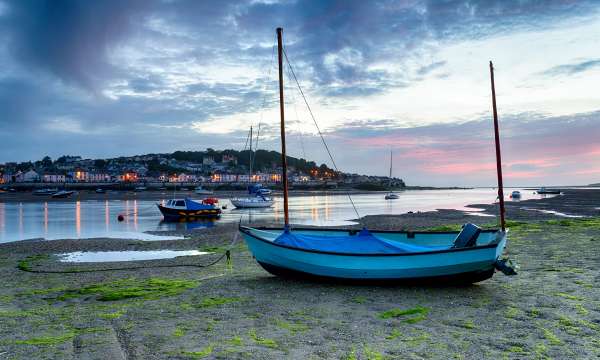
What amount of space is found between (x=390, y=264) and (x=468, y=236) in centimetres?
217

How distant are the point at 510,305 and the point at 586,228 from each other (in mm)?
16148

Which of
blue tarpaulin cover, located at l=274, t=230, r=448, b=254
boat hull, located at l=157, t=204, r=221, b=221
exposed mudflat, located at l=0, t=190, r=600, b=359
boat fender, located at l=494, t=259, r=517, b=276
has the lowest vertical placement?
exposed mudflat, located at l=0, t=190, r=600, b=359

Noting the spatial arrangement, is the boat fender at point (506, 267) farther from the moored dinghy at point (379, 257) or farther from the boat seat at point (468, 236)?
the boat seat at point (468, 236)

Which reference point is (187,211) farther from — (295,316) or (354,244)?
(295,316)

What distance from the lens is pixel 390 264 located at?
426 inches

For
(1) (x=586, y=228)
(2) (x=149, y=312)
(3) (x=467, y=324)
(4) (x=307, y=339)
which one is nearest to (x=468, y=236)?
(3) (x=467, y=324)

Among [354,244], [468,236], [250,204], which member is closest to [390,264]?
[354,244]

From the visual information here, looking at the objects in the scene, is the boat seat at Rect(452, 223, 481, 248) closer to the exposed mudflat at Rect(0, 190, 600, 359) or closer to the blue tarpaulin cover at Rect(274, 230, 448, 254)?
the blue tarpaulin cover at Rect(274, 230, 448, 254)

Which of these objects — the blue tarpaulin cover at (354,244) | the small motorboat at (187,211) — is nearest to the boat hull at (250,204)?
the small motorboat at (187,211)

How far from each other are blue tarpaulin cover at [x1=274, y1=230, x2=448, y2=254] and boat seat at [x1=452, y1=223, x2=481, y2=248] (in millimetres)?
759

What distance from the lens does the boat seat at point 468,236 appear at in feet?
36.1

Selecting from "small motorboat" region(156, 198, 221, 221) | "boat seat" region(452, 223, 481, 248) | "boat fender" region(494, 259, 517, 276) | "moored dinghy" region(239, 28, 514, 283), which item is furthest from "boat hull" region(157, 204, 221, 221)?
"boat fender" region(494, 259, 517, 276)

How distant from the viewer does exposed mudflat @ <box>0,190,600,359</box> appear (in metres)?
6.93

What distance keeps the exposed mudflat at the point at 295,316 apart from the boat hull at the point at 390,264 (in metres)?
0.35
